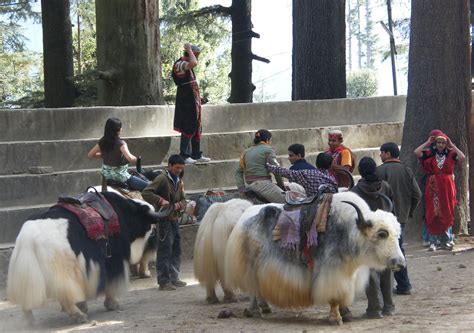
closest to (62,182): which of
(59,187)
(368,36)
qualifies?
(59,187)

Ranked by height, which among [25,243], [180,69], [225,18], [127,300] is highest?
[225,18]

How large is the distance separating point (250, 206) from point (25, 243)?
2.57 metres

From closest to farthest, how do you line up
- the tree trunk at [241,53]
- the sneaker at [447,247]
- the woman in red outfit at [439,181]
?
1. the woman in red outfit at [439,181]
2. the sneaker at [447,247]
3. the tree trunk at [241,53]

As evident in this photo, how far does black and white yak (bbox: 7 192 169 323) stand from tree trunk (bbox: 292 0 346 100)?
32.2 feet

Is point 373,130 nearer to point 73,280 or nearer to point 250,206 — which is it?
point 250,206

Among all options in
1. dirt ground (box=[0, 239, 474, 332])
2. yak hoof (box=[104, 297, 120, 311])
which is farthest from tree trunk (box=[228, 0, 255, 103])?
yak hoof (box=[104, 297, 120, 311])

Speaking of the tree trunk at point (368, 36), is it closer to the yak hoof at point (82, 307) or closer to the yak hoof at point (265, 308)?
the yak hoof at point (265, 308)

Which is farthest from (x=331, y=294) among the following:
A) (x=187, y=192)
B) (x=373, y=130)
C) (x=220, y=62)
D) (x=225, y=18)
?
(x=220, y=62)

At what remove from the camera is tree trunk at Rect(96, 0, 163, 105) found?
1691cm

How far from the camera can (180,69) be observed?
1413 centimetres

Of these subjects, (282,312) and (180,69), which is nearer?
(282,312)

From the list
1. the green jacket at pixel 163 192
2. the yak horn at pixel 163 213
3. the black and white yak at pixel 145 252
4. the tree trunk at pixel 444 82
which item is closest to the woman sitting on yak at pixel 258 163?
the green jacket at pixel 163 192

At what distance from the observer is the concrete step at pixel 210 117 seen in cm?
1461

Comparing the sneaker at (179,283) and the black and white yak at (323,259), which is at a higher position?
the black and white yak at (323,259)
